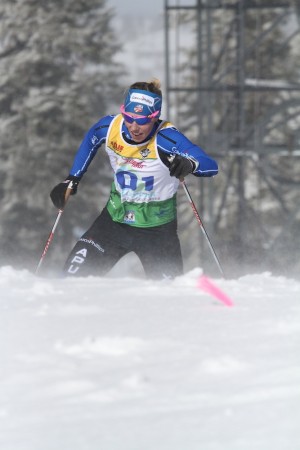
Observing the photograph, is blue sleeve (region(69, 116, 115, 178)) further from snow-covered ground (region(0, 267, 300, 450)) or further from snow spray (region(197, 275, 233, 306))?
snow-covered ground (region(0, 267, 300, 450))

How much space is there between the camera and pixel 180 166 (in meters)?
6.31

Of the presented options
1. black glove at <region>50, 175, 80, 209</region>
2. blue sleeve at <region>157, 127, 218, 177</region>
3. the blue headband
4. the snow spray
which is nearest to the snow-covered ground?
the snow spray

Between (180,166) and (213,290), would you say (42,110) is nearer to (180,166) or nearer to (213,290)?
(180,166)

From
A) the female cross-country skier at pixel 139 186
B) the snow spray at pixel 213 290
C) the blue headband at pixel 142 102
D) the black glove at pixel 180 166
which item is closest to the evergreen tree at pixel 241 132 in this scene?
the female cross-country skier at pixel 139 186

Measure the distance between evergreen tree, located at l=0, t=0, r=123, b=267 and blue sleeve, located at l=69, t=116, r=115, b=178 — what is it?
22476mm

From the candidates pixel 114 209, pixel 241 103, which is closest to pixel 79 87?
pixel 241 103

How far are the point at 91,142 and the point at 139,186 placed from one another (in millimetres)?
437

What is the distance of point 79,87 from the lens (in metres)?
31.2

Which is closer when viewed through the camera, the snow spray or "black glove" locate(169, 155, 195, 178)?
the snow spray

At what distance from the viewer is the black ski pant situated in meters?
6.84

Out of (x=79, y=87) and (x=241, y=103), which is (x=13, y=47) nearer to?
(x=79, y=87)

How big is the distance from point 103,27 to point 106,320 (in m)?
29.9

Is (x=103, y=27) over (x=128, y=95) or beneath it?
beneath

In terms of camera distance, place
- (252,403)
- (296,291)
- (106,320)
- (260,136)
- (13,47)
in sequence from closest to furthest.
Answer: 1. (252,403)
2. (106,320)
3. (296,291)
4. (260,136)
5. (13,47)
